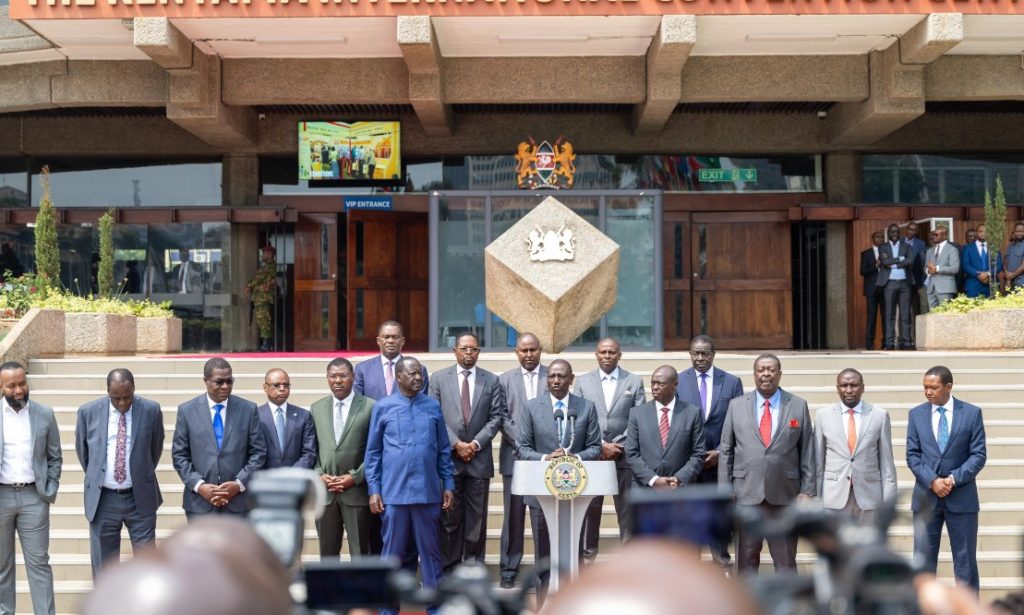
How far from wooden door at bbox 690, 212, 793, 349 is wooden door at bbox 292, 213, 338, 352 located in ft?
20.4

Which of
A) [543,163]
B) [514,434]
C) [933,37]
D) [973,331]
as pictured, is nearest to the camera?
[514,434]

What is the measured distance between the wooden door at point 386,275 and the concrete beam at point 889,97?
7.37m

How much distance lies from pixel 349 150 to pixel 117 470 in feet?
38.1

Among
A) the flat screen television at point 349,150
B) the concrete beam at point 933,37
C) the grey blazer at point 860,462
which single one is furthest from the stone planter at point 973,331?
the flat screen television at point 349,150

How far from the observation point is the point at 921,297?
17953 millimetres

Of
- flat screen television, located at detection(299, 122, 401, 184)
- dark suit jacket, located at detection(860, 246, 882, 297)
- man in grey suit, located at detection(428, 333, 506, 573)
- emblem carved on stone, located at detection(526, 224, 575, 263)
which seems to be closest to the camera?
man in grey suit, located at detection(428, 333, 506, 573)

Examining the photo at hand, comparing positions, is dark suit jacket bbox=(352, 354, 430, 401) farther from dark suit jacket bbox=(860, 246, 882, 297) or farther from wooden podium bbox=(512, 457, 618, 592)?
dark suit jacket bbox=(860, 246, 882, 297)

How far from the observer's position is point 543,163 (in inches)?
688

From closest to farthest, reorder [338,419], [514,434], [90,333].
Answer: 1. [338,419]
2. [514,434]
3. [90,333]

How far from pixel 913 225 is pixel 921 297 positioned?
6.11 ft

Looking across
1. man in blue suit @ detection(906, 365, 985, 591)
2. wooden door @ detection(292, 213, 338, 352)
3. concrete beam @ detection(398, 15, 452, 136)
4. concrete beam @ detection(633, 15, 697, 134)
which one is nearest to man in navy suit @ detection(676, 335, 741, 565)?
man in blue suit @ detection(906, 365, 985, 591)

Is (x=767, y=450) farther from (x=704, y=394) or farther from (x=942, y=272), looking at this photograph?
(x=942, y=272)

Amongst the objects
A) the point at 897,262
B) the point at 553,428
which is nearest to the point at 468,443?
the point at 553,428

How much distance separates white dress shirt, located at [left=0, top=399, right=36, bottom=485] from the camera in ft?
26.0
